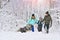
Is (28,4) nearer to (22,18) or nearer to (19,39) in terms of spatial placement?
(22,18)

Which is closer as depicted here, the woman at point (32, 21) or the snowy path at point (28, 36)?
the snowy path at point (28, 36)

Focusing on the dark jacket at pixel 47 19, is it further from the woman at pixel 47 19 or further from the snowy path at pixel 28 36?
the snowy path at pixel 28 36

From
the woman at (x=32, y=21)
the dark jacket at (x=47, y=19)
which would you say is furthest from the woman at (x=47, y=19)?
the woman at (x=32, y=21)

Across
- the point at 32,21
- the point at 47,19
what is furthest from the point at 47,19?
the point at 32,21

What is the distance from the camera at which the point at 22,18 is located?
3320mm

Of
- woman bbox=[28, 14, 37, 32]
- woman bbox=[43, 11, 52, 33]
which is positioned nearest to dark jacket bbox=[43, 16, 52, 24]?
woman bbox=[43, 11, 52, 33]

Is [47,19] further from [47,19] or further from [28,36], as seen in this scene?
[28,36]

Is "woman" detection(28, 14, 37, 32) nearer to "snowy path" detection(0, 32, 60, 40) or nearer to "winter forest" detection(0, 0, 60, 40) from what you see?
"winter forest" detection(0, 0, 60, 40)

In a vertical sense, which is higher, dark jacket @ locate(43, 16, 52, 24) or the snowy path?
dark jacket @ locate(43, 16, 52, 24)

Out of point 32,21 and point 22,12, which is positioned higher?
point 22,12

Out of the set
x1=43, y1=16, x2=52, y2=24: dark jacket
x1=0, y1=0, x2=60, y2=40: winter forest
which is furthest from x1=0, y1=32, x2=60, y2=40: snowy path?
x1=43, y1=16, x2=52, y2=24: dark jacket

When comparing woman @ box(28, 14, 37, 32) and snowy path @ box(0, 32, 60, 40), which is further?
woman @ box(28, 14, 37, 32)

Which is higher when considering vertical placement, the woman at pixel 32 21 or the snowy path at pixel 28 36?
the woman at pixel 32 21

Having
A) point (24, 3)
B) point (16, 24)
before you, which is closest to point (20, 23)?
point (16, 24)
